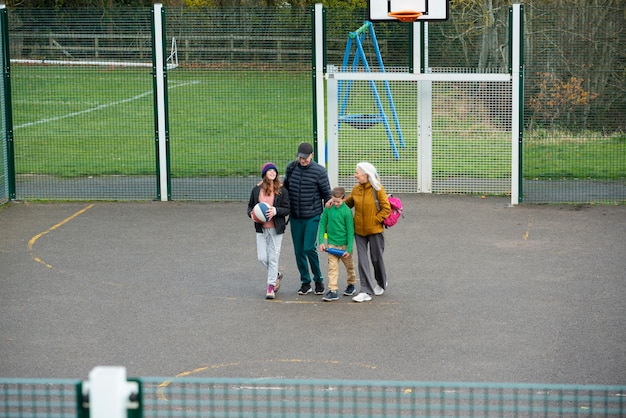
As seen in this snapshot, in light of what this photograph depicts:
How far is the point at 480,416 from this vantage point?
8.38 metres

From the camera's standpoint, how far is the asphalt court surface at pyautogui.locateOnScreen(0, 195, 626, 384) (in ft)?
31.9

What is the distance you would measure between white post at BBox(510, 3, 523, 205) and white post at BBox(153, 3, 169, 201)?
20.0ft

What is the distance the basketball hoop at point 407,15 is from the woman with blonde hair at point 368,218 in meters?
5.23

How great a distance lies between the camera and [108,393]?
4074mm

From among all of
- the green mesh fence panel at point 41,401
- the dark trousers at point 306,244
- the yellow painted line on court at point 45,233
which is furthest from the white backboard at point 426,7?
the green mesh fence panel at point 41,401

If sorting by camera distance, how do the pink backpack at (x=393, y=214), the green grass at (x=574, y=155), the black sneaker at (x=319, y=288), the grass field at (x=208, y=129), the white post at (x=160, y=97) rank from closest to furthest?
the pink backpack at (x=393, y=214)
the black sneaker at (x=319, y=288)
the white post at (x=160, y=97)
the green grass at (x=574, y=155)
the grass field at (x=208, y=129)

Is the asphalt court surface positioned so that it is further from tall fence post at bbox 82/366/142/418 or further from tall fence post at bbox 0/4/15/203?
tall fence post at bbox 82/366/142/418

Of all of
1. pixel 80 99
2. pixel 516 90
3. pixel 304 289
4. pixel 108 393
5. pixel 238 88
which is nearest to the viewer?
pixel 108 393

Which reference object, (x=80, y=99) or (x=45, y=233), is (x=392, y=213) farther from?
(x=80, y=99)

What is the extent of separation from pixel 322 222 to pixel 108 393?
26.3ft

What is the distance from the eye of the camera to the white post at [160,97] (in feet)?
59.1

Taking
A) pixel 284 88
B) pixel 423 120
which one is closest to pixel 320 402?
pixel 423 120

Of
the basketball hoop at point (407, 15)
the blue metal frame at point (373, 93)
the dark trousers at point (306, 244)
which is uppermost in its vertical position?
the basketball hoop at point (407, 15)

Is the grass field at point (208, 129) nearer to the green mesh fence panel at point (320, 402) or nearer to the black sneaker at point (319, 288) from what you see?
the black sneaker at point (319, 288)
